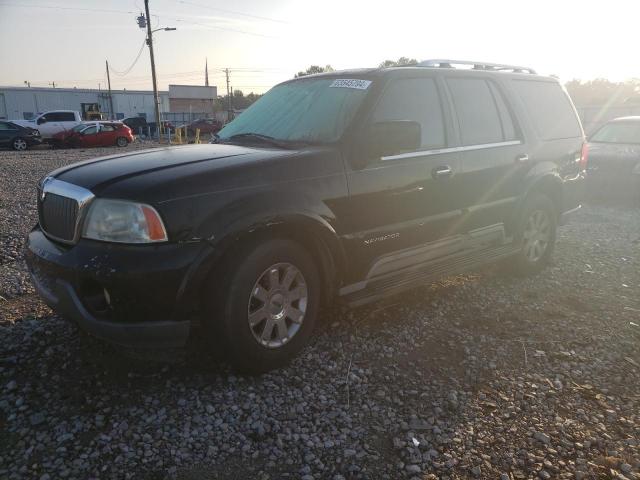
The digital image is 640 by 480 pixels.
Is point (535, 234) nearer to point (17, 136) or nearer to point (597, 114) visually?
point (17, 136)

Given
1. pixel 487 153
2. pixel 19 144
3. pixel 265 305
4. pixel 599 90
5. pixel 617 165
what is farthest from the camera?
pixel 599 90

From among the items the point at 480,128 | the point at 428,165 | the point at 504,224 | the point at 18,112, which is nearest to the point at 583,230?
the point at 504,224

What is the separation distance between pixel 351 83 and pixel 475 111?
1245mm

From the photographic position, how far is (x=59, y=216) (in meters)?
2.92

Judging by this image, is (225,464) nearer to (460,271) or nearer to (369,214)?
(369,214)

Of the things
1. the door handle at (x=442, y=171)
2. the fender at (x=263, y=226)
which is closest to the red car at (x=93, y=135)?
the door handle at (x=442, y=171)

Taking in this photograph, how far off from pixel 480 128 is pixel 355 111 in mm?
1402

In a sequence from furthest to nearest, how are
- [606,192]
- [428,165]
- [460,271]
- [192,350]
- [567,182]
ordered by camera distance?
1. [606,192]
2. [567,182]
3. [460,271]
4. [428,165]
5. [192,350]

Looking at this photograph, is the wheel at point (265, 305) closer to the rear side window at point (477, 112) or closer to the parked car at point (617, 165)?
the rear side window at point (477, 112)

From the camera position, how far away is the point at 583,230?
7.35 meters

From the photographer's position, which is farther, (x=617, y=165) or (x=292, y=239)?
(x=617, y=165)

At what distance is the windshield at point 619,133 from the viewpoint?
9.78 meters

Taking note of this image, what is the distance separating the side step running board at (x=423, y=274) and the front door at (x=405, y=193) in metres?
0.08

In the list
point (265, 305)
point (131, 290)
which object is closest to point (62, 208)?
point (131, 290)
